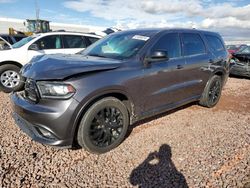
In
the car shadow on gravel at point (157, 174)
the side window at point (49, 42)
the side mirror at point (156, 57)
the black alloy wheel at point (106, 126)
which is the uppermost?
the side window at point (49, 42)

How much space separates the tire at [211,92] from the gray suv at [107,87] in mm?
479

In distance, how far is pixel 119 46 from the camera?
4.00 metres

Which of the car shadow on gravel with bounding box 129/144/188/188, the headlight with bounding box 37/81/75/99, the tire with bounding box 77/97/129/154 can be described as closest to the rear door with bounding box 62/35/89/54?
the tire with bounding box 77/97/129/154

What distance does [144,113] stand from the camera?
149 inches

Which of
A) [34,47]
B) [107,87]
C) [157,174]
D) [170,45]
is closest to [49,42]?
[34,47]

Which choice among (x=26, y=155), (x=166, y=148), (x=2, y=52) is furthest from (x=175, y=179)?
(x=2, y=52)

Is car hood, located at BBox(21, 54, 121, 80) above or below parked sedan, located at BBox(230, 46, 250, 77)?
above

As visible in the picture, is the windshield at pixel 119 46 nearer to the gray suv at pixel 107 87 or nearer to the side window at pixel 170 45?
the gray suv at pixel 107 87

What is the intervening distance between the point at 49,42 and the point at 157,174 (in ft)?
18.6

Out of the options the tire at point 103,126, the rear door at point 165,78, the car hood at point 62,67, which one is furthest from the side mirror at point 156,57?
the tire at point 103,126

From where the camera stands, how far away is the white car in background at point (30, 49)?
21.0ft

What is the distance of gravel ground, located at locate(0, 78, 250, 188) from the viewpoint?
9.14 ft

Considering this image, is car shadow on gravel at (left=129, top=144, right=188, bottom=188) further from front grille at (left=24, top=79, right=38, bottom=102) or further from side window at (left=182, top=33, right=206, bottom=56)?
side window at (left=182, top=33, right=206, bottom=56)

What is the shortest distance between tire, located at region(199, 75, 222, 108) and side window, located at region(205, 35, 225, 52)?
26.6 inches
